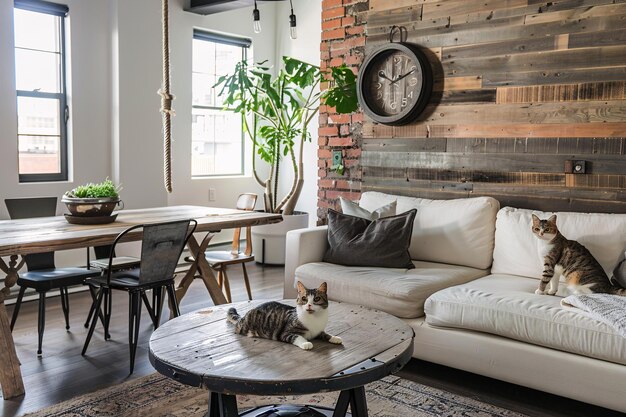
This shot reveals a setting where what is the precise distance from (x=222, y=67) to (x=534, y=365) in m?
4.74

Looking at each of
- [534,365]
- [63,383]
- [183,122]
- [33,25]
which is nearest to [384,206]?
[534,365]

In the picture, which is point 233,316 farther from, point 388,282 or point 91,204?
point 91,204

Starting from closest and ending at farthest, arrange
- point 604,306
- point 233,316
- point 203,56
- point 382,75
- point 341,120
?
point 233,316 < point 604,306 < point 382,75 < point 341,120 < point 203,56

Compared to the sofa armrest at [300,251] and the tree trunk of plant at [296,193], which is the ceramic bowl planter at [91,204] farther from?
the tree trunk of plant at [296,193]

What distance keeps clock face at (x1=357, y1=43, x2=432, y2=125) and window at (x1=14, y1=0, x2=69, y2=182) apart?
8.23 ft

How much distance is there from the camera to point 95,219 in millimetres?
3596

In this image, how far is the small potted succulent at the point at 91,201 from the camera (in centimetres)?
356

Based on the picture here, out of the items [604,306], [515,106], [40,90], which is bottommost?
[604,306]

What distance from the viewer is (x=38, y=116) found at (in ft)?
16.5

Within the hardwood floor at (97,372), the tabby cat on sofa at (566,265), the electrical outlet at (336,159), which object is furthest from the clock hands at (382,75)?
the hardwood floor at (97,372)

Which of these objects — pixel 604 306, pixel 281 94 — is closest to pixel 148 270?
pixel 604 306

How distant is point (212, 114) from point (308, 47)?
1.24 m

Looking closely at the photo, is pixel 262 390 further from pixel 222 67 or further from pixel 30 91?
pixel 222 67

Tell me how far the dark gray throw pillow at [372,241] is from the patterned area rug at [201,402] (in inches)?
34.6
